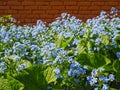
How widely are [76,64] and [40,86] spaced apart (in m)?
0.29

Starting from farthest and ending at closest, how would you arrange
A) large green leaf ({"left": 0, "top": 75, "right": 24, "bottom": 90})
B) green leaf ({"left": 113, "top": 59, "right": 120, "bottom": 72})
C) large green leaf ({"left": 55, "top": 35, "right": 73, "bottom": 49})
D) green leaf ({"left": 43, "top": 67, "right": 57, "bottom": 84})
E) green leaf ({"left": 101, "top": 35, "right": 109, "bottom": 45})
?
large green leaf ({"left": 55, "top": 35, "right": 73, "bottom": 49}), green leaf ({"left": 101, "top": 35, "right": 109, "bottom": 45}), green leaf ({"left": 113, "top": 59, "right": 120, "bottom": 72}), green leaf ({"left": 43, "top": 67, "right": 57, "bottom": 84}), large green leaf ({"left": 0, "top": 75, "right": 24, "bottom": 90})

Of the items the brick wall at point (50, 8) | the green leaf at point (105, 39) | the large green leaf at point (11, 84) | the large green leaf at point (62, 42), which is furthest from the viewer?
the brick wall at point (50, 8)

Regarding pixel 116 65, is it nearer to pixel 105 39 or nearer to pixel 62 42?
pixel 105 39

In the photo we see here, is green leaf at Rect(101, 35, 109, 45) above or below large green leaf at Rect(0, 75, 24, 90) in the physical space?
above

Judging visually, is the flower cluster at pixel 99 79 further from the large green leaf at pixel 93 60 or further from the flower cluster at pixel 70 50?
the large green leaf at pixel 93 60

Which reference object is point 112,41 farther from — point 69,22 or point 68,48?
point 69,22

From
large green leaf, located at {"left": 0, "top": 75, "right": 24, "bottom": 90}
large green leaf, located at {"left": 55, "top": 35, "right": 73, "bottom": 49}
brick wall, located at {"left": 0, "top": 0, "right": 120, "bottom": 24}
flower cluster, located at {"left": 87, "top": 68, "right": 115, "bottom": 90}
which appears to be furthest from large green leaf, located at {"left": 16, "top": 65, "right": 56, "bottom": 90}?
brick wall, located at {"left": 0, "top": 0, "right": 120, "bottom": 24}

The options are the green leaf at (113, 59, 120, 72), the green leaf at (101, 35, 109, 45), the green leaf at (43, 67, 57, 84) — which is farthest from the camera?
the green leaf at (101, 35, 109, 45)

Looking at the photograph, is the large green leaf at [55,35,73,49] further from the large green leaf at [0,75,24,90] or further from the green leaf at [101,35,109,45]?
the large green leaf at [0,75,24,90]

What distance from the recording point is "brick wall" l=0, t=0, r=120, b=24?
784 centimetres

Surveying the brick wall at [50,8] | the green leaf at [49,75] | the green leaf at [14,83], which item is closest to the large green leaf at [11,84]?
the green leaf at [14,83]

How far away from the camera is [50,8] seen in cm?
790

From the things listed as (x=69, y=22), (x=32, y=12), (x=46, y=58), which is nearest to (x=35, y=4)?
(x=32, y=12)

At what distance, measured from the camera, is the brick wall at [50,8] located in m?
7.84
